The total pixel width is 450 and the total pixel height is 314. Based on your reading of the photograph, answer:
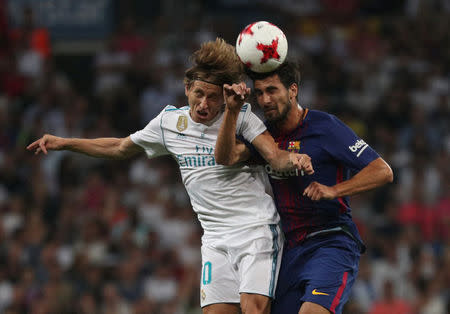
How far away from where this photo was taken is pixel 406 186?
1108 cm

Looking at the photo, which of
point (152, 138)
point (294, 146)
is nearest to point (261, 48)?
point (294, 146)

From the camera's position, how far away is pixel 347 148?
5.14 m

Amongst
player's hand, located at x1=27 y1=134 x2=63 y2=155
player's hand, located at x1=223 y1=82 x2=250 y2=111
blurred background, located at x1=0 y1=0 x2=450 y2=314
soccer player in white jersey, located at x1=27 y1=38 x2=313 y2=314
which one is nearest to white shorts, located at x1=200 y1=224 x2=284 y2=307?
soccer player in white jersey, located at x1=27 y1=38 x2=313 y2=314

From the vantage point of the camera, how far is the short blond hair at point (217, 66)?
5113 mm

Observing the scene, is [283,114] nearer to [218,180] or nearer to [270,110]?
[270,110]

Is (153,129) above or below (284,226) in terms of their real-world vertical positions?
above

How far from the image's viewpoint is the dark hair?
516cm

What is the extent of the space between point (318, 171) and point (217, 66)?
1002mm

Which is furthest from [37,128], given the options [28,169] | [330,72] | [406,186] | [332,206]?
[332,206]

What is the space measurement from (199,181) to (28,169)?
7084mm

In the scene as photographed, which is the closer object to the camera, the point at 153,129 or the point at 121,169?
the point at 153,129

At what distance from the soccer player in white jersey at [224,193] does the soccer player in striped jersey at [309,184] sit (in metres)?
0.13

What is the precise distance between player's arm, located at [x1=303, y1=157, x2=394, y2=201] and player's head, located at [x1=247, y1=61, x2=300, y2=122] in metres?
0.61

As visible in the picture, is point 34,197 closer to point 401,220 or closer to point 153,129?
point 401,220
